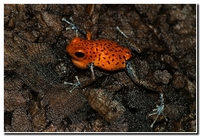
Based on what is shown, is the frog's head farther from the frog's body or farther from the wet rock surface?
the wet rock surface

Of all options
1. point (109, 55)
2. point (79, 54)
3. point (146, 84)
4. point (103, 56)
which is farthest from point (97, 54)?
point (146, 84)

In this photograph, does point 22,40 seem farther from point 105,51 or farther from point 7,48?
point 105,51

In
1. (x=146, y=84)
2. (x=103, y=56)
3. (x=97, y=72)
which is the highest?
(x=103, y=56)

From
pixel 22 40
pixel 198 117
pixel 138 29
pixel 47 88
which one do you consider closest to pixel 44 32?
pixel 22 40

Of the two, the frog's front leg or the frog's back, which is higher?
the frog's back

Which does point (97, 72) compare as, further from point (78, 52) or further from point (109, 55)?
point (78, 52)

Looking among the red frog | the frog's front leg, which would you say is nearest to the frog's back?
the red frog

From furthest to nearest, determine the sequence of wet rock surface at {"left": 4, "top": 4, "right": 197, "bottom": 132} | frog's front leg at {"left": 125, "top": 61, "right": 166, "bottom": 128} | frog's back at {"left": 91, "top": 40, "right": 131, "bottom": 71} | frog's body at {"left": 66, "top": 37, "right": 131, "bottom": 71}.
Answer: frog's front leg at {"left": 125, "top": 61, "right": 166, "bottom": 128} < frog's back at {"left": 91, "top": 40, "right": 131, "bottom": 71} < frog's body at {"left": 66, "top": 37, "right": 131, "bottom": 71} < wet rock surface at {"left": 4, "top": 4, "right": 197, "bottom": 132}
